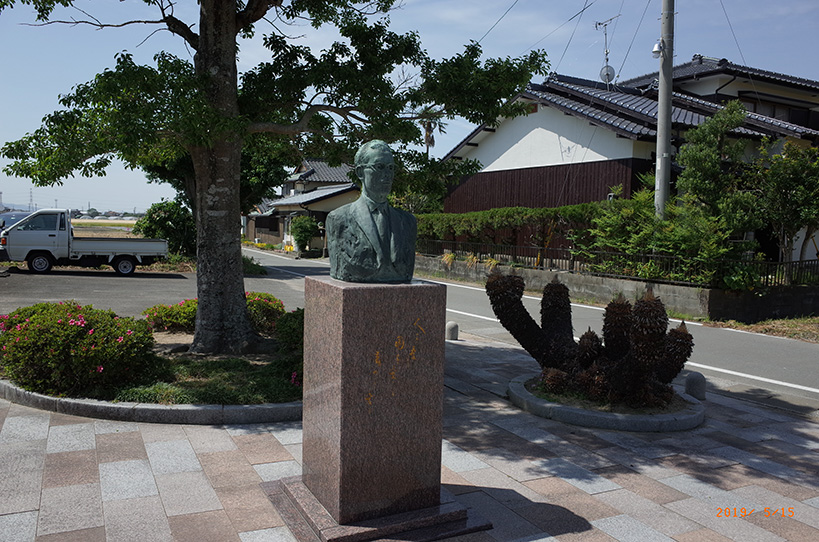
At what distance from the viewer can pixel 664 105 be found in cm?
1476

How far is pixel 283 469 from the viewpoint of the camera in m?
4.83

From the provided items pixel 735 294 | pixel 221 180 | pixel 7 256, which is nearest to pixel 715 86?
pixel 735 294

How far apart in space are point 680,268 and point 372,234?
12.5m

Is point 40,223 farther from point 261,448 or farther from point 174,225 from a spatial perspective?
point 261,448

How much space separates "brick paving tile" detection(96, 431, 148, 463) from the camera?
16.1ft

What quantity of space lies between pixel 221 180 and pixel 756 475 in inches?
262

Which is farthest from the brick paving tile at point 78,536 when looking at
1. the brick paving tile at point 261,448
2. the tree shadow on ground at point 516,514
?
the tree shadow on ground at point 516,514

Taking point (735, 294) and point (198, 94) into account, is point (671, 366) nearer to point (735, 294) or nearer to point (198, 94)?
point (198, 94)

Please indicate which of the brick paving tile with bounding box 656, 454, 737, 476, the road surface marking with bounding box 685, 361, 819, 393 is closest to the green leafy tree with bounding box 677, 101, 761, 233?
the road surface marking with bounding box 685, 361, 819, 393

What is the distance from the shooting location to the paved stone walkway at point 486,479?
392cm

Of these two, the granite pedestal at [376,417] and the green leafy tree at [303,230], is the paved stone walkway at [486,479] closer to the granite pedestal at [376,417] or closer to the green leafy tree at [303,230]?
the granite pedestal at [376,417]

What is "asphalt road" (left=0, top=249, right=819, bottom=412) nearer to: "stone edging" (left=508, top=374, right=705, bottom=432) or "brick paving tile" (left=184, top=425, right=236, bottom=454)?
"stone edging" (left=508, top=374, right=705, bottom=432)

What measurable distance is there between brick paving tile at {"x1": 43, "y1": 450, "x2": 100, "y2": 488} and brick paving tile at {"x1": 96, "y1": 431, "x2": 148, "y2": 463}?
0.09 metres

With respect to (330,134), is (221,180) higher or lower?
lower
